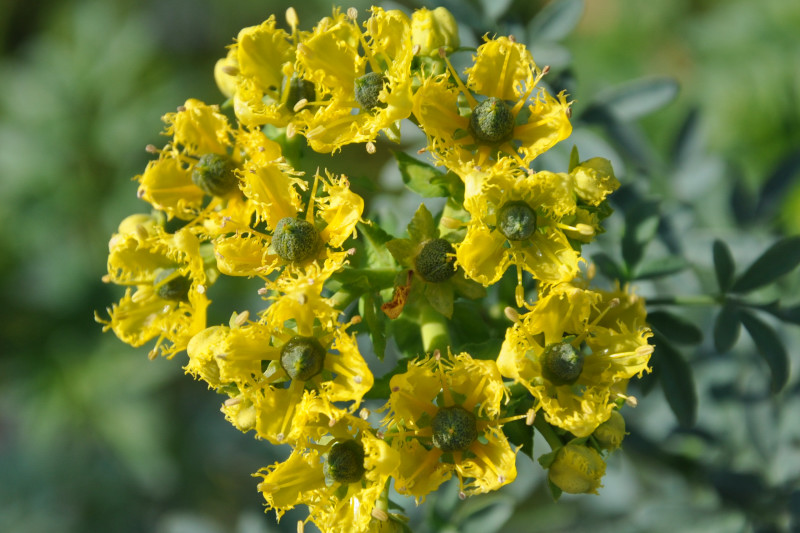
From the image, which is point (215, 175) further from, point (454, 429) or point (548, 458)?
point (548, 458)

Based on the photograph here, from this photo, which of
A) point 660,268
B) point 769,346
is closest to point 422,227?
point 660,268

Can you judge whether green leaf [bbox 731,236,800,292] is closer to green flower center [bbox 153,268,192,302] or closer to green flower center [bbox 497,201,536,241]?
green flower center [bbox 497,201,536,241]

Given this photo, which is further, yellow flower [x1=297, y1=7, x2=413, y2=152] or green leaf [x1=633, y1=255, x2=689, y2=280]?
green leaf [x1=633, y1=255, x2=689, y2=280]

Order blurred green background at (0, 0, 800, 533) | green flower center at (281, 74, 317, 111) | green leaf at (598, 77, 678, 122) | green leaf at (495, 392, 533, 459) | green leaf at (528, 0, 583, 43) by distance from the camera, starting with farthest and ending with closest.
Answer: blurred green background at (0, 0, 800, 533) → green leaf at (598, 77, 678, 122) → green leaf at (528, 0, 583, 43) → green flower center at (281, 74, 317, 111) → green leaf at (495, 392, 533, 459)

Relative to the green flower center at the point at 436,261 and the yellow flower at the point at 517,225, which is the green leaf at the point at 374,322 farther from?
the yellow flower at the point at 517,225

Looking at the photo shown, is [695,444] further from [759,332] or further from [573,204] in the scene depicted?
[573,204]

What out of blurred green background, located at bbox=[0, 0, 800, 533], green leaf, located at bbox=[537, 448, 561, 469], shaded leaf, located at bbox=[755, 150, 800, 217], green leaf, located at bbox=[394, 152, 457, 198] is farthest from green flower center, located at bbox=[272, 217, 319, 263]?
shaded leaf, located at bbox=[755, 150, 800, 217]
